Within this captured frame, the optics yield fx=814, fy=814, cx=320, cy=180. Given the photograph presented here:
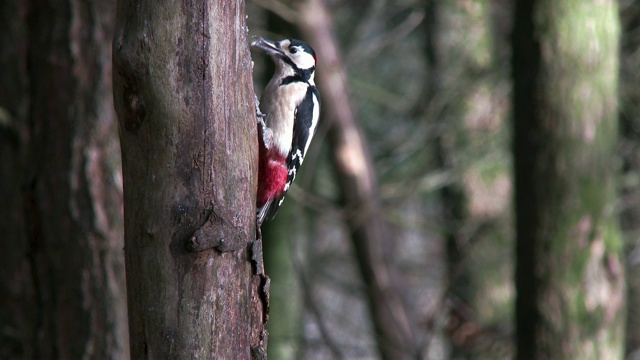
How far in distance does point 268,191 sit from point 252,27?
3.11 metres

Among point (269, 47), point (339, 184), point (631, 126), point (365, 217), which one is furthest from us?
point (631, 126)

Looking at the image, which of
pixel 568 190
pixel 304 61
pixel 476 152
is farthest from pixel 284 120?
pixel 476 152

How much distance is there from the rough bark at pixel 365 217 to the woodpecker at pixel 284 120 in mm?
2044

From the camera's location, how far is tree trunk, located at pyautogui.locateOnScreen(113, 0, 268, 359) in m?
1.82

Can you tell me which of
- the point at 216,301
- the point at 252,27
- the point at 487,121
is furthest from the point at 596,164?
the point at 487,121

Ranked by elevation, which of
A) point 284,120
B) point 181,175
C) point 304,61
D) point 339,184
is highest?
point 181,175

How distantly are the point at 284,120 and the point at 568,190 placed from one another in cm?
151

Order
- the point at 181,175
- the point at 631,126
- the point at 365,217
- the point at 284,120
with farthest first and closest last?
the point at 631,126 → the point at 365,217 → the point at 284,120 → the point at 181,175

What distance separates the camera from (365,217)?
5.46 meters

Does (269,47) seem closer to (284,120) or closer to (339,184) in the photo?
(284,120)

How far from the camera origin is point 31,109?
131 inches

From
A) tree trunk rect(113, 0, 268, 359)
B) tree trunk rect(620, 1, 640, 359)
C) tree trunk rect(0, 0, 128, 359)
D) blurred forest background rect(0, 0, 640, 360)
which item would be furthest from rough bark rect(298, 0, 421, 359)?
tree trunk rect(113, 0, 268, 359)

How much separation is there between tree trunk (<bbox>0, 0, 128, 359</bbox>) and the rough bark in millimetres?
2211

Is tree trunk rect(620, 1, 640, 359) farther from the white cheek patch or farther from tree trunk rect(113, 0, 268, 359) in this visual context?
tree trunk rect(113, 0, 268, 359)
